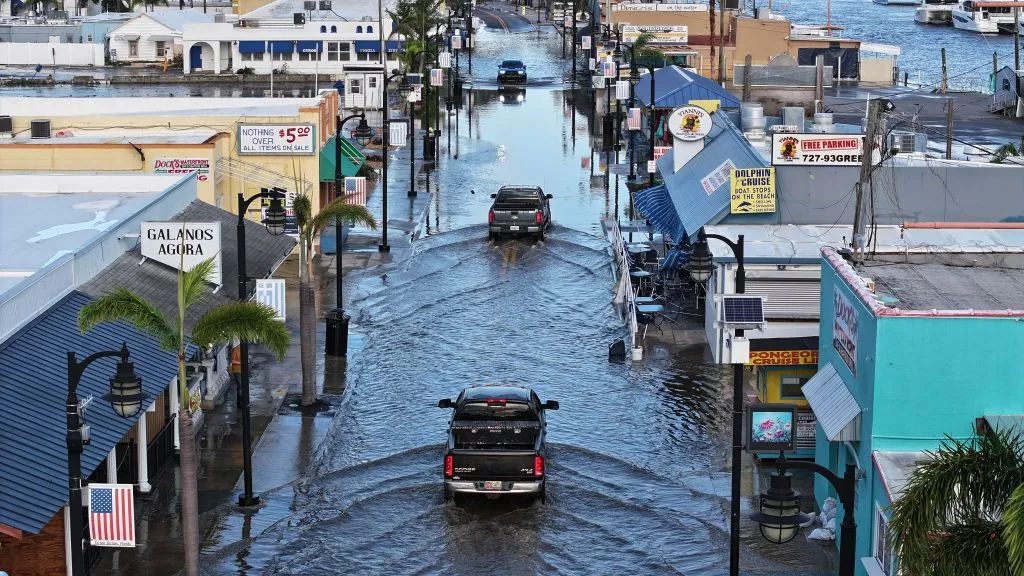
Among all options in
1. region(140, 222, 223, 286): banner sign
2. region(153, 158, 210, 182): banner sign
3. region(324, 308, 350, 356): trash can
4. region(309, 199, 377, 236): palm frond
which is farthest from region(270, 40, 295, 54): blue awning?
region(140, 222, 223, 286): banner sign

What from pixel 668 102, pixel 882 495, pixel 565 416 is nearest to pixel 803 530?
pixel 882 495

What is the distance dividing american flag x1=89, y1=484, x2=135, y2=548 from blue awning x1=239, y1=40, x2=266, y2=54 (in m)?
84.9

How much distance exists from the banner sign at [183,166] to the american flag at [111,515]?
20.5 m

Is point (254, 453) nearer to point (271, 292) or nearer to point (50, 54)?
point (271, 292)

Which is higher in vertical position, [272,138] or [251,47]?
[251,47]

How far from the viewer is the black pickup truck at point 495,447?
2588 centimetres

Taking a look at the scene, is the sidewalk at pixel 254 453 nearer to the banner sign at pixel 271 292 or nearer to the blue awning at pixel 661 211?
the banner sign at pixel 271 292

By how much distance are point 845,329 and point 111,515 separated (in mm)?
11390

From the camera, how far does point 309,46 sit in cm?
10131

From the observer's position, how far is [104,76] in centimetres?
11238

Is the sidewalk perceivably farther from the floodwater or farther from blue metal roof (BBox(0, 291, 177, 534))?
blue metal roof (BBox(0, 291, 177, 534))

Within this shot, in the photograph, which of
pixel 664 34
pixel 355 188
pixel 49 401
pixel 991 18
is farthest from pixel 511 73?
pixel 991 18

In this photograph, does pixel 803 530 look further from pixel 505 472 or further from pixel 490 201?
pixel 490 201

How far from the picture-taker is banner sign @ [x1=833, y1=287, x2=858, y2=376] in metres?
23.1
